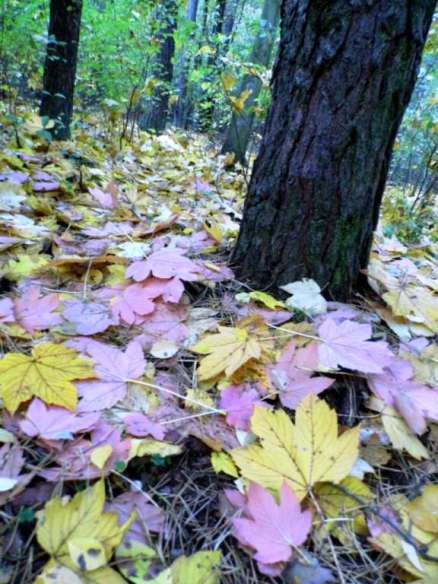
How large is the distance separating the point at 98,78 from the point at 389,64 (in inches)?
164

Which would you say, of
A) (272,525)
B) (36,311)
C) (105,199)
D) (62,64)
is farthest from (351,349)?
(62,64)

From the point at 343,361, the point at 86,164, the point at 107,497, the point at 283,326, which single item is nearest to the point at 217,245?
the point at 283,326

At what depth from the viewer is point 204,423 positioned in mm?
903

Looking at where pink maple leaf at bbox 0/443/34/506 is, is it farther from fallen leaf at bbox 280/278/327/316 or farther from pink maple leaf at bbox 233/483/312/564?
fallen leaf at bbox 280/278/327/316

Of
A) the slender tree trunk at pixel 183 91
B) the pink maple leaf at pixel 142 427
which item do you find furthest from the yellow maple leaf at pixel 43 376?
the slender tree trunk at pixel 183 91

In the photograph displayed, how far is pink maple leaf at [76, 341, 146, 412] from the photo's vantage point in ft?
2.93

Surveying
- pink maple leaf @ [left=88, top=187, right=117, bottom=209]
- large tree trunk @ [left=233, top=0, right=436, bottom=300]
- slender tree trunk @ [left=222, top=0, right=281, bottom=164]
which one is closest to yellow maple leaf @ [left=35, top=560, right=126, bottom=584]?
large tree trunk @ [left=233, top=0, right=436, bottom=300]

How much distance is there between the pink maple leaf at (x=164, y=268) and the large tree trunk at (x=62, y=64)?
8.20 feet

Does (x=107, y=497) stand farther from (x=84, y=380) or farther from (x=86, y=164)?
(x=86, y=164)

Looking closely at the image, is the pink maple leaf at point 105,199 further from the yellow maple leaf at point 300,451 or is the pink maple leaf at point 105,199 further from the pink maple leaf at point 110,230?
the yellow maple leaf at point 300,451

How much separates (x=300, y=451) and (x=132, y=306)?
0.66 m

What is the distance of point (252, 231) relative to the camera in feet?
4.60

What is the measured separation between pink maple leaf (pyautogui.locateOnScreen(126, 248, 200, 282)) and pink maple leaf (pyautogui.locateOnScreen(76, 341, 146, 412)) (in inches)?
12.1

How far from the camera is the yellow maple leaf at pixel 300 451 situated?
0.77 m
